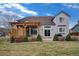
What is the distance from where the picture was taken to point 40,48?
200 inches

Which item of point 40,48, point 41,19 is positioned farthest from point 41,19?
point 40,48

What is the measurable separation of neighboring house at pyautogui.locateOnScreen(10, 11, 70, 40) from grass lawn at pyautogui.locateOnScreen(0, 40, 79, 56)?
100mm

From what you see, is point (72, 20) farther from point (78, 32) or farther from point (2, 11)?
point (2, 11)

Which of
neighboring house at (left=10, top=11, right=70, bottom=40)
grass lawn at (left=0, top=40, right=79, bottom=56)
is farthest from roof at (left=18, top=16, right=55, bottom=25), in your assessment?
grass lawn at (left=0, top=40, right=79, bottom=56)

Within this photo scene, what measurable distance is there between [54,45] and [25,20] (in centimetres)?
46

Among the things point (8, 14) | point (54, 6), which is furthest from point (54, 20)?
point (8, 14)

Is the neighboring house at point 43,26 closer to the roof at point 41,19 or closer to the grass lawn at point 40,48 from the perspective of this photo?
the roof at point 41,19

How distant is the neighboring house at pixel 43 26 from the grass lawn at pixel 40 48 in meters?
0.10

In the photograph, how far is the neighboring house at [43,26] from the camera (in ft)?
16.7

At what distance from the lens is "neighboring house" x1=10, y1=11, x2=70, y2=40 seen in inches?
200

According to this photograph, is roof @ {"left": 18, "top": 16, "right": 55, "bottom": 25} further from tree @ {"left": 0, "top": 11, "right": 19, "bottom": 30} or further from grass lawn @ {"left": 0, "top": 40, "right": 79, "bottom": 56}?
grass lawn @ {"left": 0, "top": 40, "right": 79, "bottom": 56}

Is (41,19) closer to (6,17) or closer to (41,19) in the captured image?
(41,19)

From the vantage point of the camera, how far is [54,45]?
5.09 m

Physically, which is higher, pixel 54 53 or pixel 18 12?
pixel 18 12
